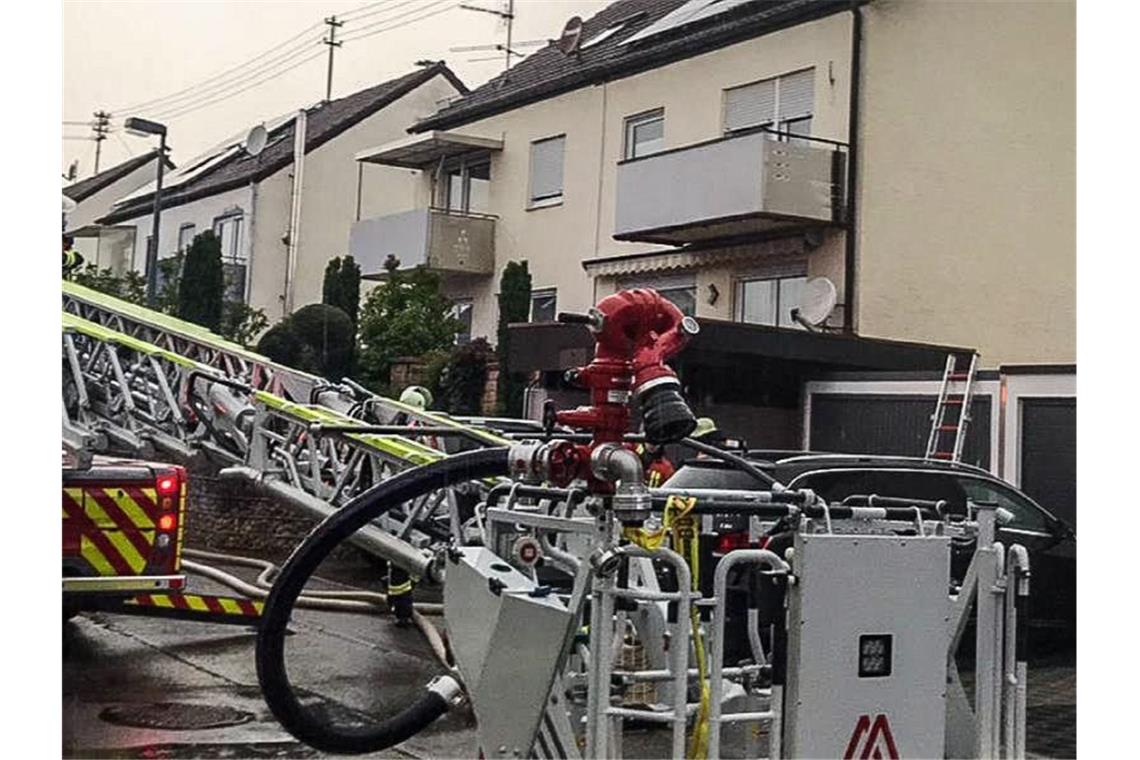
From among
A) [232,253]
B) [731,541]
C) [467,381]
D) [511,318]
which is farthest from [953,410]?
[232,253]

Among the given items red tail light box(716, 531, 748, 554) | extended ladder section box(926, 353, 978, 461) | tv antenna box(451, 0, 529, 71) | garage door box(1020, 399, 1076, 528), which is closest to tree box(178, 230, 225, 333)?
tv antenna box(451, 0, 529, 71)

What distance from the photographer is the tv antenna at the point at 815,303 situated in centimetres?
430

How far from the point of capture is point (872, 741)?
3.24 metres

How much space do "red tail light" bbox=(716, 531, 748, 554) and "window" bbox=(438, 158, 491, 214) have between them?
134cm

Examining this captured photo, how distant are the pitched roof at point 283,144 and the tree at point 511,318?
1.97 ft

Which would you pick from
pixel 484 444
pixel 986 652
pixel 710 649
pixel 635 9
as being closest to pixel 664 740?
pixel 710 649

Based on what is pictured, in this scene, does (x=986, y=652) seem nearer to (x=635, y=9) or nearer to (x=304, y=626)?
(x=304, y=626)

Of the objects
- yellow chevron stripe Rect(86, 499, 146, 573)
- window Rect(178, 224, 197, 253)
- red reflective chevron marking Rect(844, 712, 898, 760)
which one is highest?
window Rect(178, 224, 197, 253)

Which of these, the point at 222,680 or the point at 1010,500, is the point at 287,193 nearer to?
the point at 222,680

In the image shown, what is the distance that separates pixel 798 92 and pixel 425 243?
1.25 metres

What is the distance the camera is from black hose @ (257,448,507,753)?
3652 mm

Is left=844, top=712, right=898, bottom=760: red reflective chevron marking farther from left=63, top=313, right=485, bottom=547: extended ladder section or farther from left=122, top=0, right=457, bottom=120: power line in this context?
left=122, top=0, right=457, bottom=120: power line

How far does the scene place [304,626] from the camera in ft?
13.0
